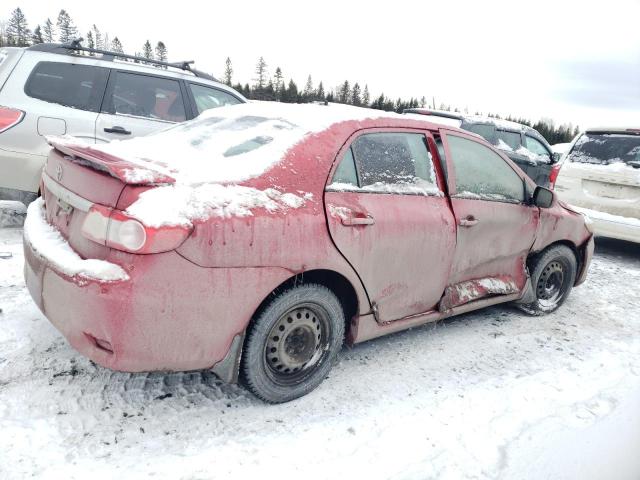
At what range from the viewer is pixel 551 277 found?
452cm

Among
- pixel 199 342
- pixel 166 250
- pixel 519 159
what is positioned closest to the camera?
pixel 166 250

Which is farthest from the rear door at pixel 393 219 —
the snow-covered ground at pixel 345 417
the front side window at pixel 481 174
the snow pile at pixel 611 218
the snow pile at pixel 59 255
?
the snow pile at pixel 611 218

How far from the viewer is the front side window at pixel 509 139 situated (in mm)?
9586

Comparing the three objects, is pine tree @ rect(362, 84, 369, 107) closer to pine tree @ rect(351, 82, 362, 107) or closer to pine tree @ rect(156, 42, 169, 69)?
pine tree @ rect(351, 82, 362, 107)

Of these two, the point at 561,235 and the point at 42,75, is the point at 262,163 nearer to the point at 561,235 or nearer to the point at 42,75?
the point at 561,235

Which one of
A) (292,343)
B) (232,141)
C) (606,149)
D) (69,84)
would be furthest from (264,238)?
(606,149)

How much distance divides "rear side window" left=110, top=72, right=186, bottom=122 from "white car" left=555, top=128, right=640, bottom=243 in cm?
532

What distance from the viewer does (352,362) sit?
328cm

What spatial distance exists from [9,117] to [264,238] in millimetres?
3759

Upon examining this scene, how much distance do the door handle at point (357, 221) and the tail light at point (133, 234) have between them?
92 centimetres

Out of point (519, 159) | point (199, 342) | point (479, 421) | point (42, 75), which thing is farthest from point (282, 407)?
point (519, 159)

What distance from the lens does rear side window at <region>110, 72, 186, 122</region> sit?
5.31 meters

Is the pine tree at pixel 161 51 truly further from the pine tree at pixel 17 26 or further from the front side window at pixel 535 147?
the front side window at pixel 535 147

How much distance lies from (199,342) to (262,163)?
96 centimetres
